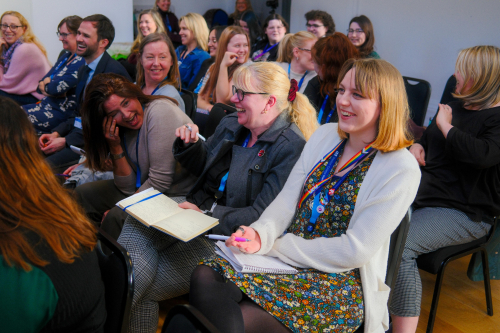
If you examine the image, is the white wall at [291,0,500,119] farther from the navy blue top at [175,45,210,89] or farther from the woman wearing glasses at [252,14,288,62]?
the navy blue top at [175,45,210,89]

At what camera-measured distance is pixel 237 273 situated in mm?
1346

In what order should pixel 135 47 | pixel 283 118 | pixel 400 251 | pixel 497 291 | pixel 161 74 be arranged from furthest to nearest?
pixel 135 47 < pixel 161 74 < pixel 497 291 < pixel 283 118 < pixel 400 251

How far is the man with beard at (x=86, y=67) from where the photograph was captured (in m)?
3.06

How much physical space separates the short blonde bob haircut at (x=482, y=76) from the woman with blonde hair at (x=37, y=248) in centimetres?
186

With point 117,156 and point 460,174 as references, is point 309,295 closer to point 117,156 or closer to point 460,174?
point 460,174

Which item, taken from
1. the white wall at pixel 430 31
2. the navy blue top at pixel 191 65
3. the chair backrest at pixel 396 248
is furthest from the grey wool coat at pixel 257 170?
the white wall at pixel 430 31

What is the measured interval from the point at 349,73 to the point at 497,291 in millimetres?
1690

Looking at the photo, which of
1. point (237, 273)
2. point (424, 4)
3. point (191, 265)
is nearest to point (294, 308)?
point (237, 273)

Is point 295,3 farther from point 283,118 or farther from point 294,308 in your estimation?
point 294,308

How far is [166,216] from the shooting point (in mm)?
1689

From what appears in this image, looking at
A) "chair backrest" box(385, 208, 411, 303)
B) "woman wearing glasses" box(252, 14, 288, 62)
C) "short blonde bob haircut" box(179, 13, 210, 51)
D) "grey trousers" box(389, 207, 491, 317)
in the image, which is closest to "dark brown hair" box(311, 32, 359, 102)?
"grey trousers" box(389, 207, 491, 317)

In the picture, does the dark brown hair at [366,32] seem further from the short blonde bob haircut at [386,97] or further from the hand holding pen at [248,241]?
the hand holding pen at [248,241]

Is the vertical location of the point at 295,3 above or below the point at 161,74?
above

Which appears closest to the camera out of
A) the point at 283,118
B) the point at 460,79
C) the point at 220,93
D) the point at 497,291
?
the point at 283,118
